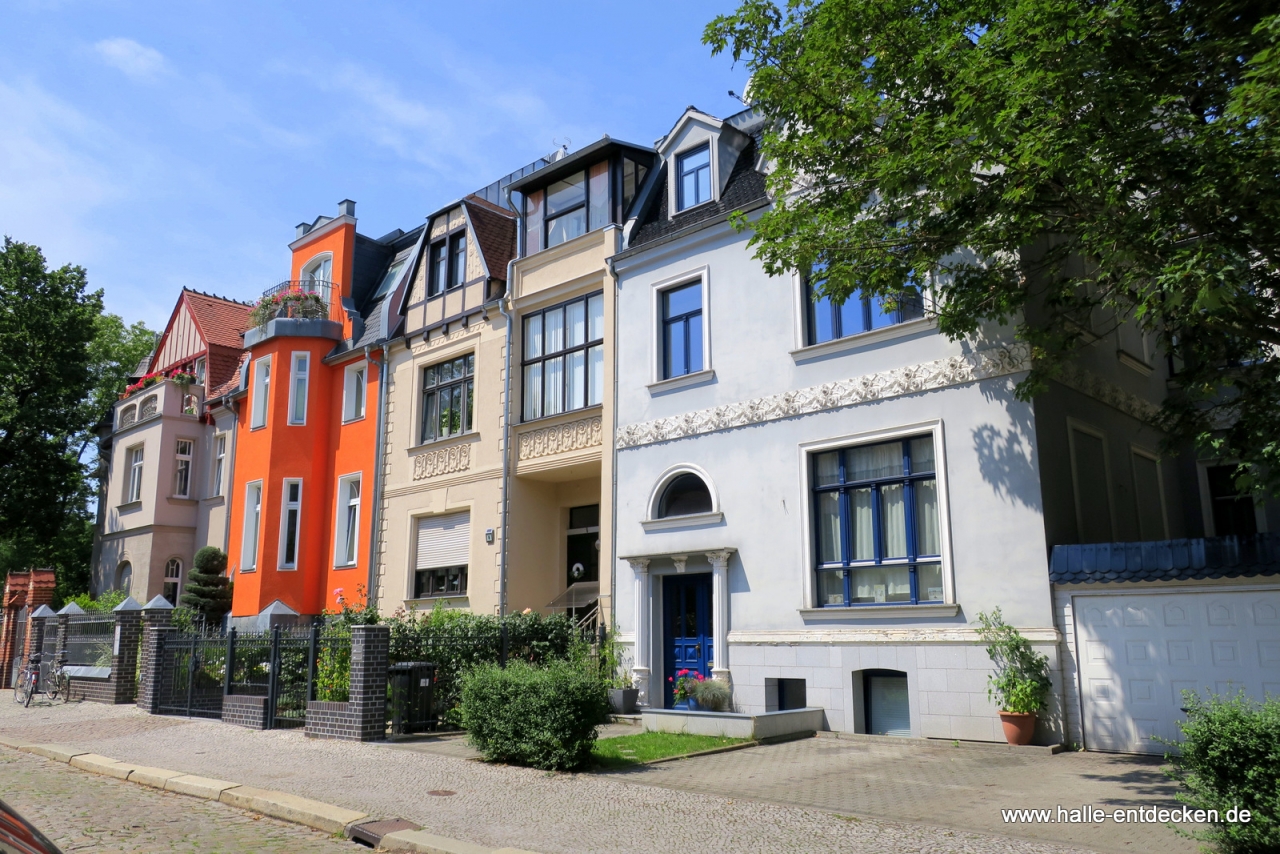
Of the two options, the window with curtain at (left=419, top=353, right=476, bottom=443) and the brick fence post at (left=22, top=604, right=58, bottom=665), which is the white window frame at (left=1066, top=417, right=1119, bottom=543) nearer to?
the window with curtain at (left=419, top=353, right=476, bottom=443)

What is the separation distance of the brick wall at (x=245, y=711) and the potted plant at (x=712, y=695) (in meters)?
7.07

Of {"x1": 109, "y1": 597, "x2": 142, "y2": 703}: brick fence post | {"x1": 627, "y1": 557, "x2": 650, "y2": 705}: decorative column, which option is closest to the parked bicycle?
{"x1": 109, "y1": 597, "x2": 142, "y2": 703}: brick fence post

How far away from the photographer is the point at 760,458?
1670 centimetres

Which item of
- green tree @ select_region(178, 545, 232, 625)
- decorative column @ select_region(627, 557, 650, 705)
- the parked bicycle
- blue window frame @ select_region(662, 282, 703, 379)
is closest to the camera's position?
decorative column @ select_region(627, 557, 650, 705)

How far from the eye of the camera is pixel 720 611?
1669cm

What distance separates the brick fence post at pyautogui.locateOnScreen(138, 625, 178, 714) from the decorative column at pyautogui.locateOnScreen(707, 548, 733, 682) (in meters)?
10.7

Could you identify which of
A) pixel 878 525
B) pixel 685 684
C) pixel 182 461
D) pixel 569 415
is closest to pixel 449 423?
pixel 569 415

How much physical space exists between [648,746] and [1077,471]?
24.0 feet

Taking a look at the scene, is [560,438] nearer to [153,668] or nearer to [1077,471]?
[153,668]

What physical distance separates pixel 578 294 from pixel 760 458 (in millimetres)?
6429

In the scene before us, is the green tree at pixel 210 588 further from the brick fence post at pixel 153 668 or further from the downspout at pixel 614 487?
the downspout at pixel 614 487

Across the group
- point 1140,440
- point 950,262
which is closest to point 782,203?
point 950,262

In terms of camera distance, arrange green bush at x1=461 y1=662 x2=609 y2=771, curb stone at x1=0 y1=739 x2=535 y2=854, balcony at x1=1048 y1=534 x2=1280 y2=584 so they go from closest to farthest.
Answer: curb stone at x1=0 y1=739 x2=535 y2=854, green bush at x1=461 y1=662 x2=609 y2=771, balcony at x1=1048 y1=534 x2=1280 y2=584

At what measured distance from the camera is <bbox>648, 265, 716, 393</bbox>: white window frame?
17922 millimetres
